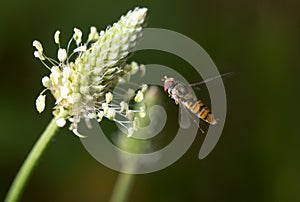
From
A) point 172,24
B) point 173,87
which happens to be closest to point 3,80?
point 172,24

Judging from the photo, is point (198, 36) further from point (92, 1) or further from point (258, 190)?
point (258, 190)

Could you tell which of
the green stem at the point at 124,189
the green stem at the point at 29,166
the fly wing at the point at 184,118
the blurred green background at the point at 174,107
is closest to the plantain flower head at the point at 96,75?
the green stem at the point at 29,166

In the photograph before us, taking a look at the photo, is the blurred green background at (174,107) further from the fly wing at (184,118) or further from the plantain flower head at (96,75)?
the plantain flower head at (96,75)

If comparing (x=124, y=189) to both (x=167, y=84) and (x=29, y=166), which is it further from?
(x=29, y=166)

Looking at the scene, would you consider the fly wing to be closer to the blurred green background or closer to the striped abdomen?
the striped abdomen

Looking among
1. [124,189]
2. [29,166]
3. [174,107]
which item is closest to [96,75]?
[29,166]

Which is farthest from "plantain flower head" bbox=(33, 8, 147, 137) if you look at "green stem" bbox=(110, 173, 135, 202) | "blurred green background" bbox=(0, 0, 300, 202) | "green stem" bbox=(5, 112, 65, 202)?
"blurred green background" bbox=(0, 0, 300, 202)
